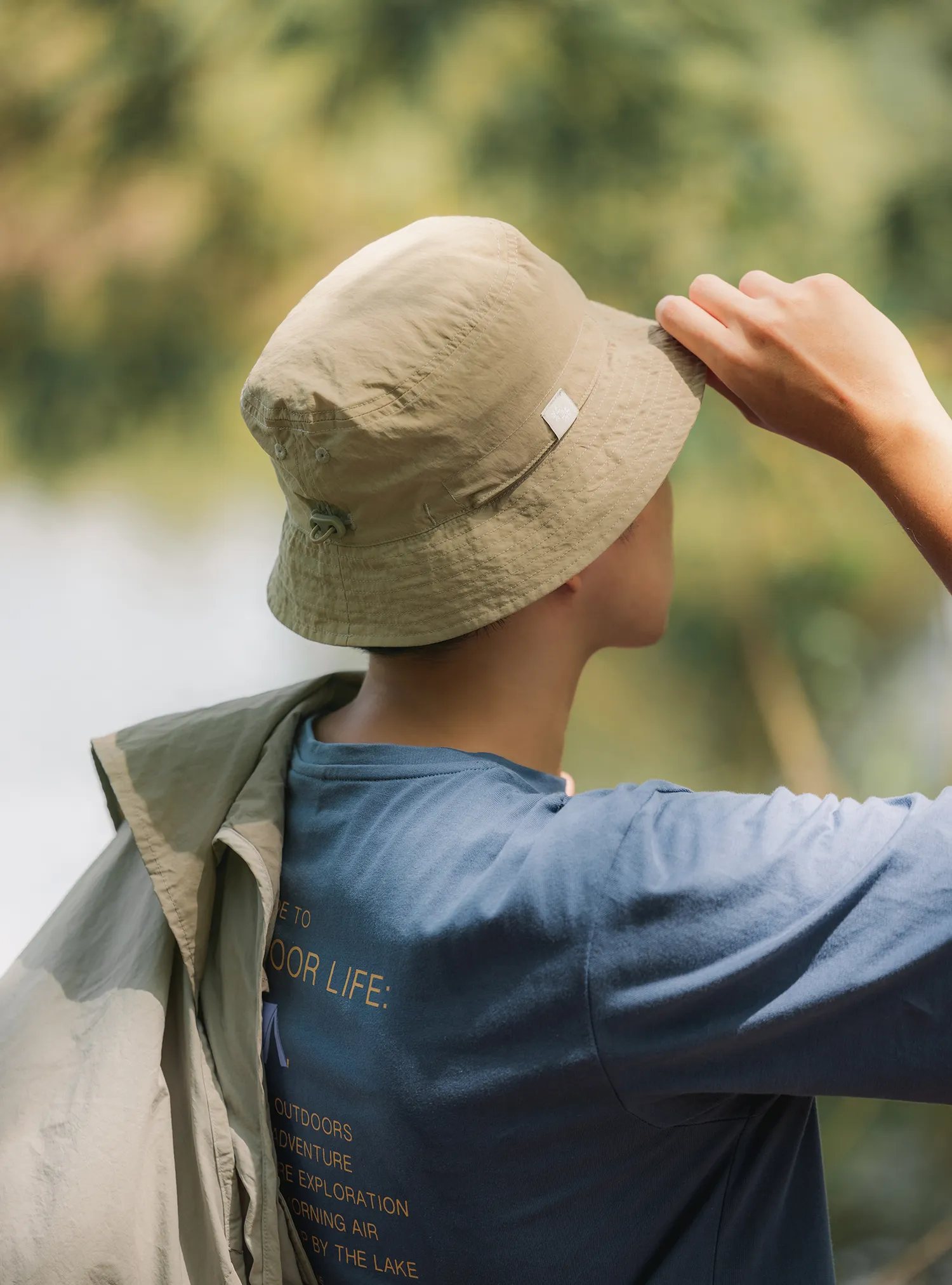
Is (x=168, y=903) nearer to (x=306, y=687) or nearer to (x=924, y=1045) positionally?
(x=306, y=687)

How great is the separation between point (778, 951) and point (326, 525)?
1.40ft

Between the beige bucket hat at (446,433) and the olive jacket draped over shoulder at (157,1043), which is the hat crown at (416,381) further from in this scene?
the olive jacket draped over shoulder at (157,1043)

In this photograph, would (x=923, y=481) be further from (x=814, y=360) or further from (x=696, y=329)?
(x=696, y=329)

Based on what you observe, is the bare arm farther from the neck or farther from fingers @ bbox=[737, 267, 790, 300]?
the neck

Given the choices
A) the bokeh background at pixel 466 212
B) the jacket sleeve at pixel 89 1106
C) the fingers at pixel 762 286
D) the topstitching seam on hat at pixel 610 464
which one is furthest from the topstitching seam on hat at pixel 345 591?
the bokeh background at pixel 466 212

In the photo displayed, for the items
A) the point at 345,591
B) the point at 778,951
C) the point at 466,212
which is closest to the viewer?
the point at 778,951

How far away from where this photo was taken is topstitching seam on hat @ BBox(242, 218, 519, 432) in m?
0.80

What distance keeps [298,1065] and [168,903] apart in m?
0.14

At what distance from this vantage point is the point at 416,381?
81 cm

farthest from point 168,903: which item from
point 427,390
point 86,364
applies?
point 86,364

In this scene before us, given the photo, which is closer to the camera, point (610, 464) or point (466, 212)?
point (610, 464)

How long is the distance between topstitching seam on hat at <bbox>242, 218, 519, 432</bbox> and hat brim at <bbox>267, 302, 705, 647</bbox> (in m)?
0.10

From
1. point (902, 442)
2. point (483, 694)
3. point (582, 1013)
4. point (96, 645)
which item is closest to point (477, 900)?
point (582, 1013)

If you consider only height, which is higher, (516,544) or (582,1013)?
(516,544)
